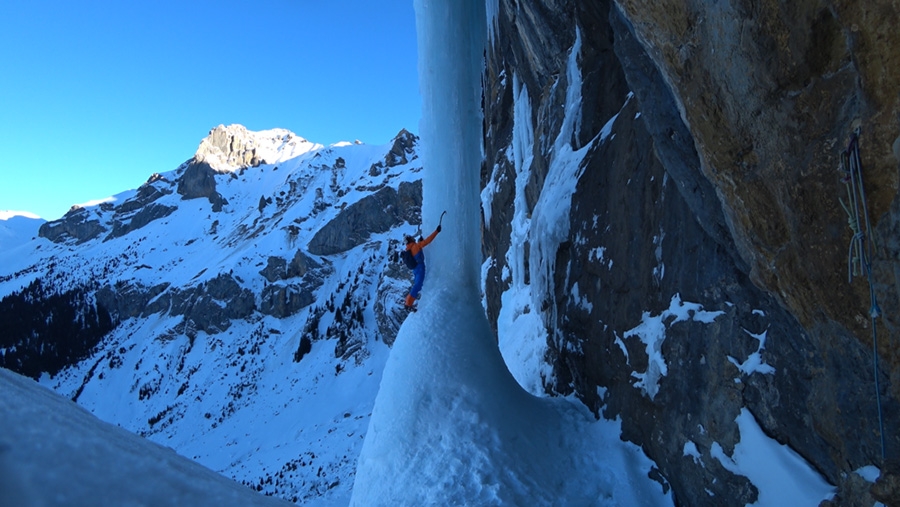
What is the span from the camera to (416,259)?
23.9 ft

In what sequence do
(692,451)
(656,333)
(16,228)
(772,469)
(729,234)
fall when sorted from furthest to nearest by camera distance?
(16,228)
(656,333)
(692,451)
(729,234)
(772,469)

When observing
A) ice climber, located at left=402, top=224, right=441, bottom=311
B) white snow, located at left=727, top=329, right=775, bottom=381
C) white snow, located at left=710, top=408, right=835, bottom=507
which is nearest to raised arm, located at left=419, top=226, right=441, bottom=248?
ice climber, located at left=402, top=224, right=441, bottom=311

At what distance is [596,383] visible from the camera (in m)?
6.46

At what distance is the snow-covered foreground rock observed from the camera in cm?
68

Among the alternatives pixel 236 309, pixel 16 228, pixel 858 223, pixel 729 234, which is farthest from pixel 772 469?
pixel 16 228

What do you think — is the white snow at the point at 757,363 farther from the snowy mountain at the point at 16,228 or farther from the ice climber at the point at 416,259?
the snowy mountain at the point at 16,228

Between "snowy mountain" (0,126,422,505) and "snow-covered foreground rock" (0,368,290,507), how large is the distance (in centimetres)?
1790

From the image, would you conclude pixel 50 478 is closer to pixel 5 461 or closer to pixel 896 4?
pixel 5 461

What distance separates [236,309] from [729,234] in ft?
211

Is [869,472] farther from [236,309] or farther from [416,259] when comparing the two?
[236,309]

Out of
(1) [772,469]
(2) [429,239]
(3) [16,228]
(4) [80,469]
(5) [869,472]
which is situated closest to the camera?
(4) [80,469]

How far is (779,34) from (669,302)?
9.10ft

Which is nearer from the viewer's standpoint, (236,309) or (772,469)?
(772,469)

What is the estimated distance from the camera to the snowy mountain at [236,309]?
36.7 meters
